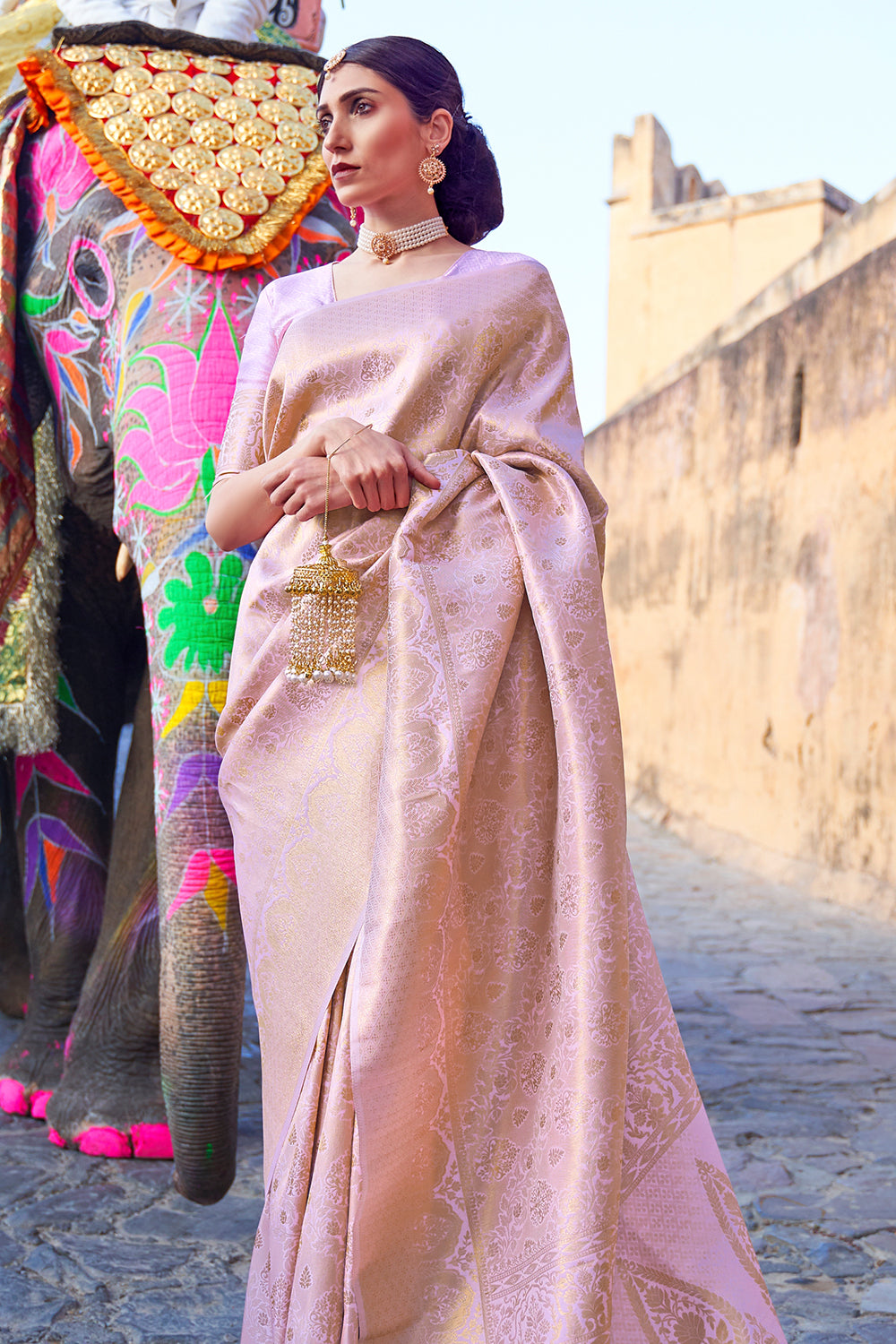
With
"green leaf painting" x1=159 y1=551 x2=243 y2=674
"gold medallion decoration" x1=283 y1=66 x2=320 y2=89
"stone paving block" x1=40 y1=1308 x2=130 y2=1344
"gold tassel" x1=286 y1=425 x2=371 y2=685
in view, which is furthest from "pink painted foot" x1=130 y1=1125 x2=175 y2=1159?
"gold medallion decoration" x1=283 y1=66 x2=320 y2=89

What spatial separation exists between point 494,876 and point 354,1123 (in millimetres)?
296

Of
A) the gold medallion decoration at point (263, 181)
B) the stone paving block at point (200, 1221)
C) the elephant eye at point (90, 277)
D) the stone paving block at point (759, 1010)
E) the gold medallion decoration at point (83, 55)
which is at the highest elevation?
the gold medallion decoration at point (83, 55)

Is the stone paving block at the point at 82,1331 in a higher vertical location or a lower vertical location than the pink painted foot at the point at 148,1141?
higher

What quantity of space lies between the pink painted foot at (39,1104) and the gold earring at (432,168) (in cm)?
199

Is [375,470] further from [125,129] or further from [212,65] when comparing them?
[212,65]

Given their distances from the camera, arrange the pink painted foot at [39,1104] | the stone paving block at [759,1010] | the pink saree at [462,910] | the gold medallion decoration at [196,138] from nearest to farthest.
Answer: the pink saree at [462,910] → the gold medallion decoration at [196,138] → the pink painted foot at [39,1104] → the stone paving block at [759,1010]

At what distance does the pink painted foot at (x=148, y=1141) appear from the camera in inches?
102

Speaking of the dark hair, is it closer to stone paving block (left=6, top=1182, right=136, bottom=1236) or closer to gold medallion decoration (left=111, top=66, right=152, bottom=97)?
gold medallion decoration (left=111, top=66, right=152, bottom=97)

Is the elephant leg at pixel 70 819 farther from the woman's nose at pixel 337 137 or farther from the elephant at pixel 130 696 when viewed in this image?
the woman's nose at pixel 337 137

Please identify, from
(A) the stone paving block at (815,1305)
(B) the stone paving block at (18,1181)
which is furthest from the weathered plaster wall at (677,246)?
(A) the stone paving block at (815,1305)

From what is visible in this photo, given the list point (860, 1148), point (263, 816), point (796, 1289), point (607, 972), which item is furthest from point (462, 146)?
point (860, 1148)

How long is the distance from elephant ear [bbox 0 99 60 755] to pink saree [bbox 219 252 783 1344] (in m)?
1.06

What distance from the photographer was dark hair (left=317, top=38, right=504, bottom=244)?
5.46 ft

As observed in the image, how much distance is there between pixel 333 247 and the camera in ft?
7.71
